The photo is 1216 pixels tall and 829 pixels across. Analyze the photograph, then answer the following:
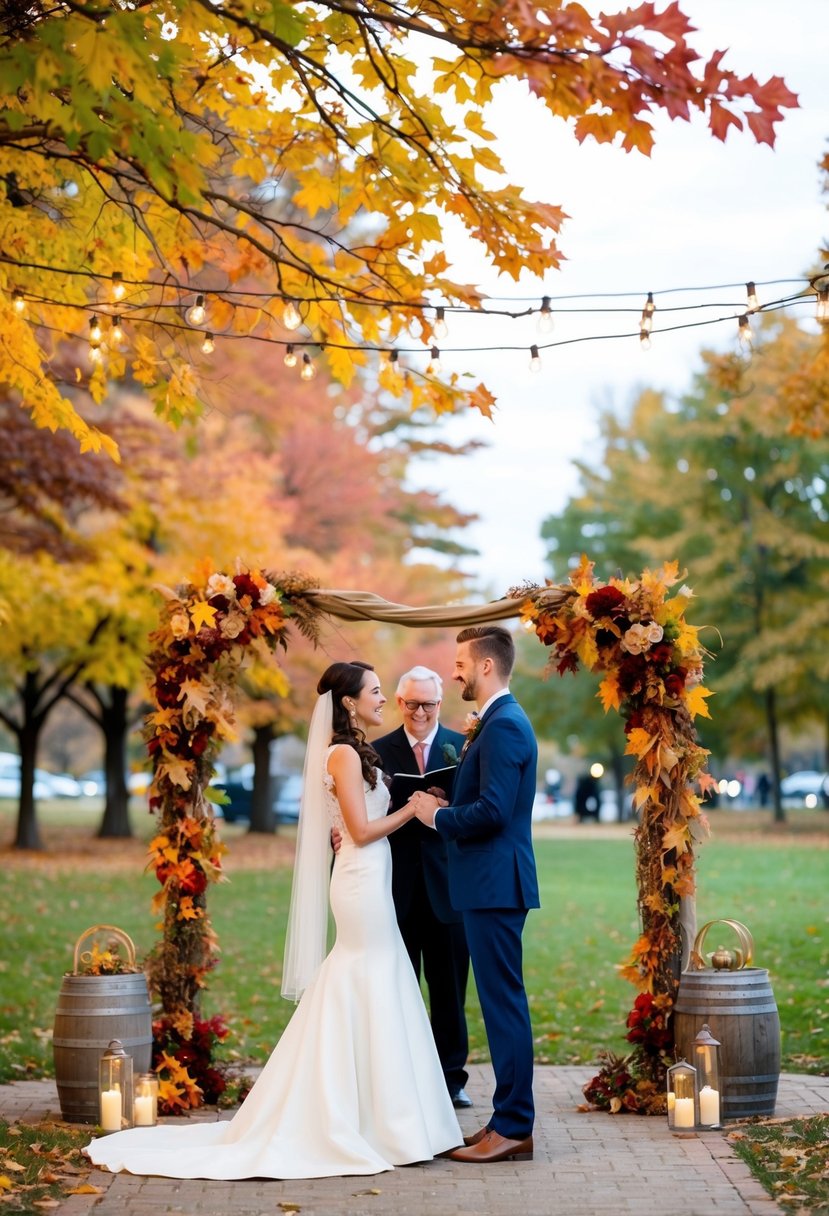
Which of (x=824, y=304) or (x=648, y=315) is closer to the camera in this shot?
(x=824, y=304)

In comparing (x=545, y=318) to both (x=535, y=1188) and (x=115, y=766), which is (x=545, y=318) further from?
(x=115, y=766)

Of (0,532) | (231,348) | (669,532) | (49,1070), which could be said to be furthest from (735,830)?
(49,1070)

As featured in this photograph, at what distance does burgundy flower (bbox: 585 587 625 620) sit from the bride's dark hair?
4.48ft

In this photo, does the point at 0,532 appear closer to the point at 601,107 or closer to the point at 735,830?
the point at 601,107

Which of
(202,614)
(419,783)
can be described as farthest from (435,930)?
(202,614)

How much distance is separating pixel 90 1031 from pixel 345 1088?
1.64m

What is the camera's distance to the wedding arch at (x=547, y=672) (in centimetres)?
822

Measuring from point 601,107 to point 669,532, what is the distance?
101ft

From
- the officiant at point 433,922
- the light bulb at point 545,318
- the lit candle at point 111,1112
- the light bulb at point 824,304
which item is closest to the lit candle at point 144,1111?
the lit candle at point 111,1112

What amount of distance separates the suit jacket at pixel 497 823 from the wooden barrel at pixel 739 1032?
138cm

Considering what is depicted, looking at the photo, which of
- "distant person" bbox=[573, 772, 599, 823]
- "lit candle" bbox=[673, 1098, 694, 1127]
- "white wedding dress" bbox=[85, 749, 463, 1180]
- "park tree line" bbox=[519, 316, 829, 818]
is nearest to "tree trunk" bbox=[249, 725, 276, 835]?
"park tree line" bbox=[519, 316, 829, 818]

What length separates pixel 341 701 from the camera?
764 cm

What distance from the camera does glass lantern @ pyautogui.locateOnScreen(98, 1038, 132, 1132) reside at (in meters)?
7.64

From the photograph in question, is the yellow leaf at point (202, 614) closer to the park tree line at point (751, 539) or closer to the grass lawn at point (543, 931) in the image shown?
the grass lawn at point (543, 931)
